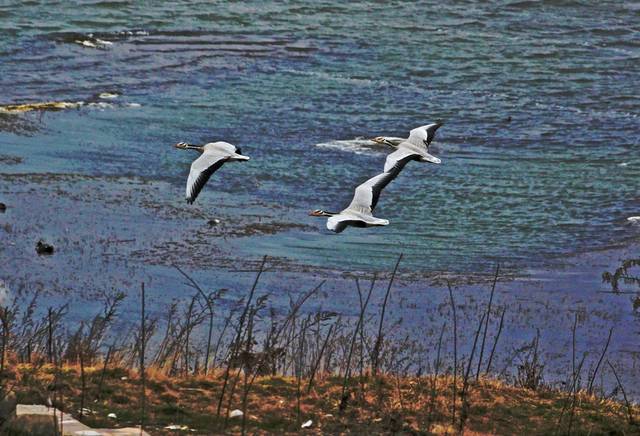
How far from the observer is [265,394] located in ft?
44.8

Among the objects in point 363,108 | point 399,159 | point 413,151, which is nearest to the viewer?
point 399,159

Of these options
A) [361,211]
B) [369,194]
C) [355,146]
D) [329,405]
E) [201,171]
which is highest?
[201,171]

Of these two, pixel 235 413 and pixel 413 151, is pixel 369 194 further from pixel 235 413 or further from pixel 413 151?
pixel 235 413

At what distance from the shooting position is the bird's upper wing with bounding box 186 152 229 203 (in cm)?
1525

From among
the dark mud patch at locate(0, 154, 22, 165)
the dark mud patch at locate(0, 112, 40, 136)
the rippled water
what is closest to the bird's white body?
the rippled water

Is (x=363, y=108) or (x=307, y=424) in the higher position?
(x=363, y=108)

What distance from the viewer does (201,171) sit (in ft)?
50.7

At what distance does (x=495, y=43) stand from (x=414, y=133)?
2223 centimetres

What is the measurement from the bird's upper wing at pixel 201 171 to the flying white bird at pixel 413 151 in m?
1.74

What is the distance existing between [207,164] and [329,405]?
3.31 meters

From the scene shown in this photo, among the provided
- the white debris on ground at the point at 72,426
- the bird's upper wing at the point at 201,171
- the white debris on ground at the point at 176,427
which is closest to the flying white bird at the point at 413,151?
the bird's upper wing at the point at 201,171

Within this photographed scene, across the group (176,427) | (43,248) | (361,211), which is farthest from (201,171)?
(43,248)

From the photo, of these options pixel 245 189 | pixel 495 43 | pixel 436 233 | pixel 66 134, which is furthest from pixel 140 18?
pixel 436 233

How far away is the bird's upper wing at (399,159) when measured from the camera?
16.0 meters
